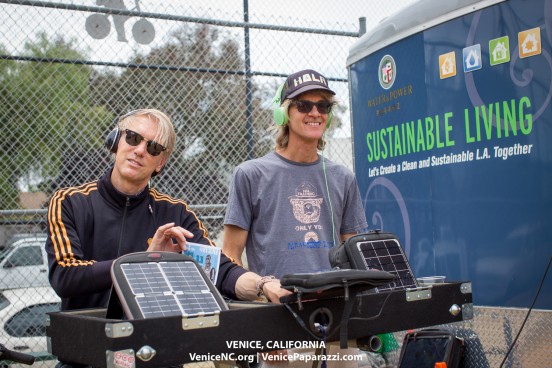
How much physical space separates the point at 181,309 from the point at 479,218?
8.52ft

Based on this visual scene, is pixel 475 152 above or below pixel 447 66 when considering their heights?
below

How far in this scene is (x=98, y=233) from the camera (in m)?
2.60

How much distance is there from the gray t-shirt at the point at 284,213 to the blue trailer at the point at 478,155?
124 cm

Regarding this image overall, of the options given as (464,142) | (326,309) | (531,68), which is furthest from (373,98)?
(326,309)

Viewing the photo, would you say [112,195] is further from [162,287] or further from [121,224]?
[162,287]

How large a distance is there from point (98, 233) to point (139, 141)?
41 centimetres

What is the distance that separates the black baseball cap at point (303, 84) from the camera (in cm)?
314

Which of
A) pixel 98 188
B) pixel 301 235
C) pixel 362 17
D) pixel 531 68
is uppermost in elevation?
pixel 362 17

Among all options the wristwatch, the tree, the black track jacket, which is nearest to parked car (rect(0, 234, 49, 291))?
the tree

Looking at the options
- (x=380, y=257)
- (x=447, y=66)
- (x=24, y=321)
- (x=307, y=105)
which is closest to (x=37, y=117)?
(x=24, y=321)

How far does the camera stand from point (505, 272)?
3896mm

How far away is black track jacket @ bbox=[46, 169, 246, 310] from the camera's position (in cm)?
240

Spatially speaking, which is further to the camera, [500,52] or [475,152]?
[475,152]

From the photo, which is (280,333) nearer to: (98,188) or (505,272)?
(98,188)
